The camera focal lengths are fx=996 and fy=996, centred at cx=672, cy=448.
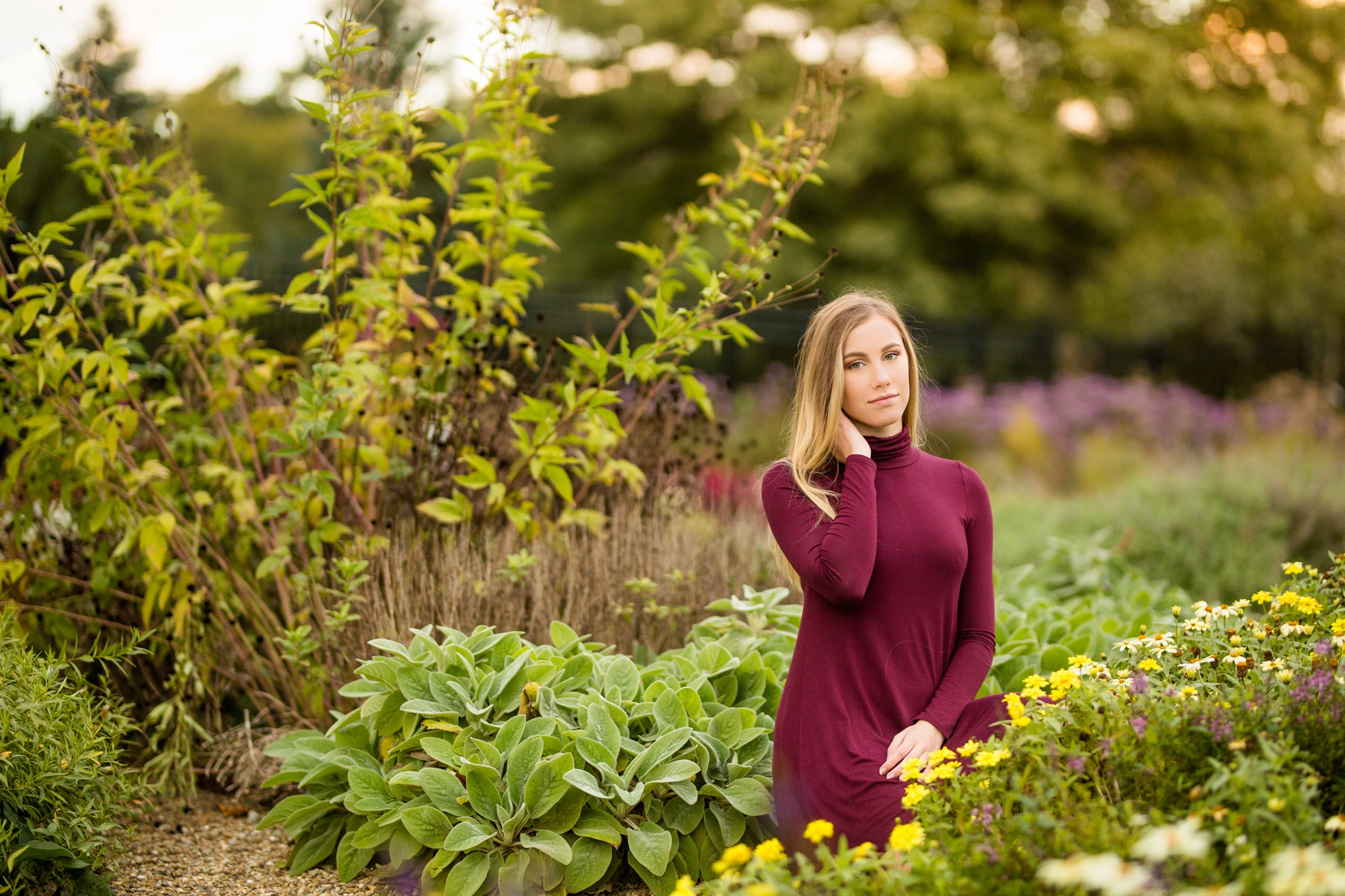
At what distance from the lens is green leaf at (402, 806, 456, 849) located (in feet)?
7.36

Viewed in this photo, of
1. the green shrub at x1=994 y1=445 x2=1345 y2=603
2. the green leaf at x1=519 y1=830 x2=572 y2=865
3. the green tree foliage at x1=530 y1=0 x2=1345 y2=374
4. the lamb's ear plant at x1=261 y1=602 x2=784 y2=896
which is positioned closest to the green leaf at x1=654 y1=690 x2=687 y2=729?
the lamb's ear plant at x1=261 y1=602 x2=784 y2=896

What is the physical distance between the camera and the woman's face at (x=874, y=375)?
2.30 metres

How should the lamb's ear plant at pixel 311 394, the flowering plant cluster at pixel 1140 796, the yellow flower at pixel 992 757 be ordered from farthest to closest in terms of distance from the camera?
the lamb's ear plant at pixel 311 394 < the yellow flower at pixel 992 757 < the flowering plant cluster at pixel 1140 796

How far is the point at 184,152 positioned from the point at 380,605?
2136 millimetres

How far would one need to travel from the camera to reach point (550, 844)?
86.8 inches

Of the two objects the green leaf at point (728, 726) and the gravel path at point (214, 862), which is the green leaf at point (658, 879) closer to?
the green leaf at point (728, 726)

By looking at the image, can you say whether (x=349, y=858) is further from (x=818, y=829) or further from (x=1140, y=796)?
(x=1140, y=796)

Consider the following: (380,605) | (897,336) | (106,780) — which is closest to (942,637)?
(897,336)

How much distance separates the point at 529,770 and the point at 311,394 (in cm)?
125

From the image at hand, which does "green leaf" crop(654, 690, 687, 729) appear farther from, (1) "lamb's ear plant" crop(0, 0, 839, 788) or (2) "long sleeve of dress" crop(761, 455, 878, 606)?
(1) "lamb's ear plant" crop(0, 0, 839, 788)

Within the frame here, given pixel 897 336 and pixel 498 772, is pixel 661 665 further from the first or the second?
pixel 897 336

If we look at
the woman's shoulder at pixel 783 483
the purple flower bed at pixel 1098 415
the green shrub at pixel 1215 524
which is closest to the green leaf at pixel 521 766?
the woman's shoulder at pixel 783 483

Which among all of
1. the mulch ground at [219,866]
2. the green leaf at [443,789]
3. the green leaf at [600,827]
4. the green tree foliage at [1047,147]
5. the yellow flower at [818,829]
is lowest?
the mulch ground at [219,866]

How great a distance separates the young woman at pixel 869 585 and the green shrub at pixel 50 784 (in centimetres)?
158
